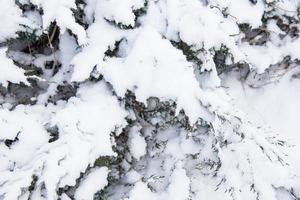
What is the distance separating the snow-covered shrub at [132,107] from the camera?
5.54ft

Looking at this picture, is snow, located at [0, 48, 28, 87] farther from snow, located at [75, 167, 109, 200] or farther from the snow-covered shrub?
snow, located at [75, 167, 109, 200]

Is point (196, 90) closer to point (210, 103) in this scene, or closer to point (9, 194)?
point (210, 103)

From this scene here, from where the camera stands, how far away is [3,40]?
1.82 m

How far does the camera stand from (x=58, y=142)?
1656mm

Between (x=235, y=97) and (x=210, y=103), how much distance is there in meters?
0.45

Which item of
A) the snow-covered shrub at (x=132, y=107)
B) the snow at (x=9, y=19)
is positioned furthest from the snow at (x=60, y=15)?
the snow at (x=9, y=19)

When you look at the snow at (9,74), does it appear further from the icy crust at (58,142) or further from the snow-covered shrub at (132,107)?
the icy crust at (58,142)

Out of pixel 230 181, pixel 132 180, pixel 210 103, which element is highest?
pixel 210 103

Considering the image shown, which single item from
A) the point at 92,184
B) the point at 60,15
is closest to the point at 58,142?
the point at 92,184

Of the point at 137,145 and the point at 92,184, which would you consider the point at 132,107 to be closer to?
the point at 137,145

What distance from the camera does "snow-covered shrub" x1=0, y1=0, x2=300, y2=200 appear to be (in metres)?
1.69

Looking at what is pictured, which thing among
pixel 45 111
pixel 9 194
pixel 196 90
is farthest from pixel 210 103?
pixel 9 194

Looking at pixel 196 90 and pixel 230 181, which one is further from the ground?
pixel 196 90

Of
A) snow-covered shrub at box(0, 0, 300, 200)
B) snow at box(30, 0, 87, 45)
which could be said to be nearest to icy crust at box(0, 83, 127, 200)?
snow-covered shrub at box(0, 0, 300, 200)
